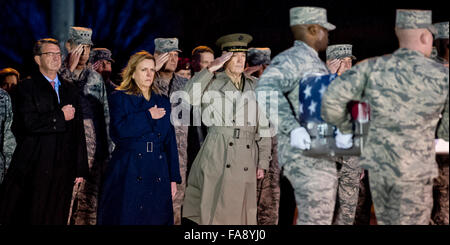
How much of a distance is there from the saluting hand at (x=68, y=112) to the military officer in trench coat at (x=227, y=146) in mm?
1013

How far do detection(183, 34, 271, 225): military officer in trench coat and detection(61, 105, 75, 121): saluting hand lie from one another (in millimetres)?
1013

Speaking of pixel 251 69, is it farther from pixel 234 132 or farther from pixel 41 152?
pixel 41 152

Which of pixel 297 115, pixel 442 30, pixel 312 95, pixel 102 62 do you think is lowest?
pixel 297 115

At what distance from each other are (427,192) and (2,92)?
392cm

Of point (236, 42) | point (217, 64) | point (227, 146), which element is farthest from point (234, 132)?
point (236, 42)

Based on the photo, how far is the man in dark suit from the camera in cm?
493

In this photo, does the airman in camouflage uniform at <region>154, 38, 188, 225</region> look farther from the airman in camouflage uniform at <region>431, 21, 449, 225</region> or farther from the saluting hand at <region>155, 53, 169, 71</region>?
the airman in camouflage uniform at <region>431, 21, 449, 225</region>

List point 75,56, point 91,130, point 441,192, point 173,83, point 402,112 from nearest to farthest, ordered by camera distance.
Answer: point 402,112 → point 441,192 → point 91,130 → point 75,56 → point 173,83

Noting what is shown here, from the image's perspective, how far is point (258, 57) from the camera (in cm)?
652

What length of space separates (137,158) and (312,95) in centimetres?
170

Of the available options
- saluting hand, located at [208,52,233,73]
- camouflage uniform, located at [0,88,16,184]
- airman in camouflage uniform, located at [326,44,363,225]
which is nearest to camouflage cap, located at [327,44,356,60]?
airman in camouflage uniform, located at [326,44,363,225]

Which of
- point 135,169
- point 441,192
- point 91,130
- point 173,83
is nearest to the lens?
point 135,169

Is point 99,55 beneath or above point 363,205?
above

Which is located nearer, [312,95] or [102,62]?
[312,95]
